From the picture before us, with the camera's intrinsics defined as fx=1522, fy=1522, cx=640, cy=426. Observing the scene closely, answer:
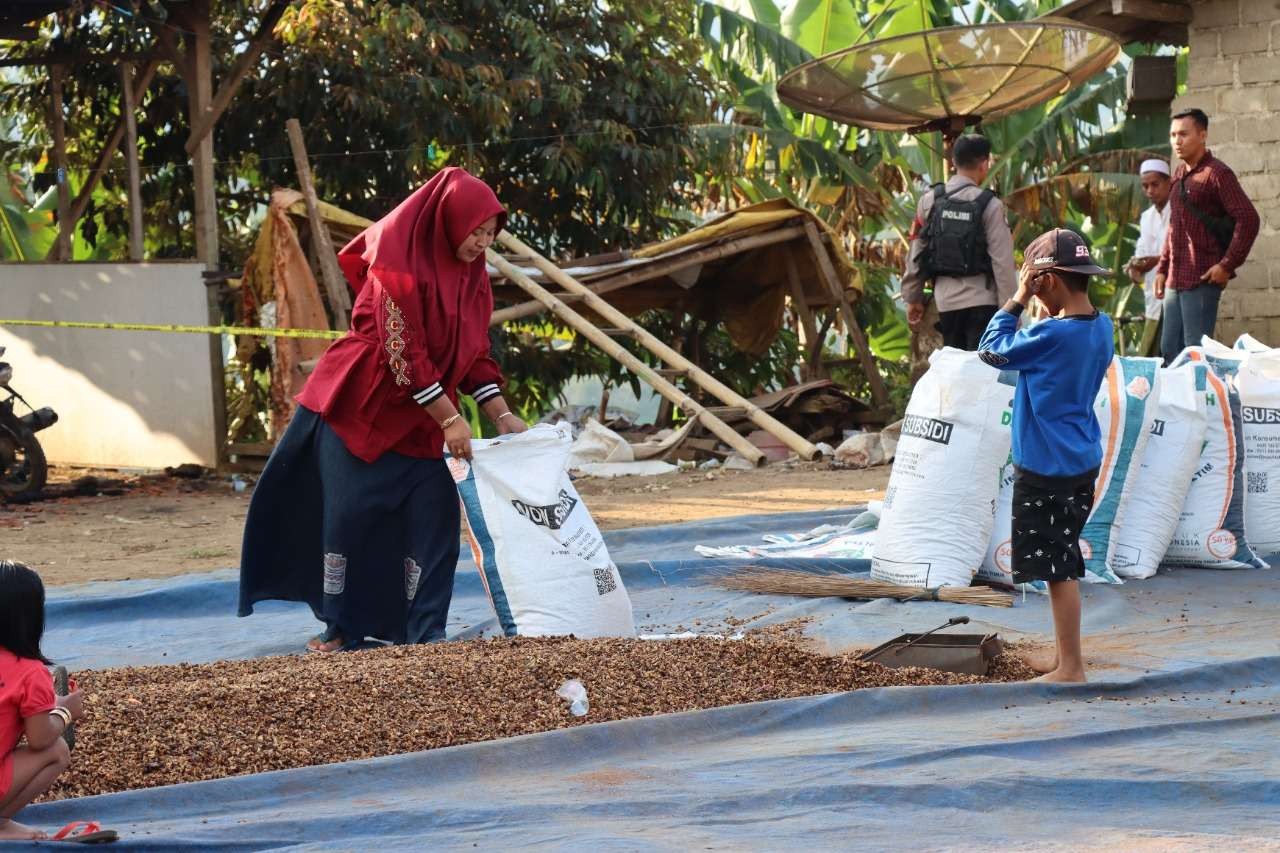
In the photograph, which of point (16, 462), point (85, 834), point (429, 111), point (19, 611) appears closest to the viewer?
point (85, 834)

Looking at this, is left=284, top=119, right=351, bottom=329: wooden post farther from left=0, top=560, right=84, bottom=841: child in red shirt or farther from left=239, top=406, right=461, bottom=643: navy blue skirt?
left=0, top=560, right=84, bottom=841: child in red shirt

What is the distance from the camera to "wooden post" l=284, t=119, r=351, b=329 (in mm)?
9469

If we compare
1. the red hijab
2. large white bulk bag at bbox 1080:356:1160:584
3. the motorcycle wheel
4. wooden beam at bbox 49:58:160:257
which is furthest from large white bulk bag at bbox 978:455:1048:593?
wooden beam at bbox 49:58:160:257

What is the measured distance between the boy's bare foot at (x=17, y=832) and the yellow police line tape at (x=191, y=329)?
613 centimetres

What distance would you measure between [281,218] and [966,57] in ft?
14.0

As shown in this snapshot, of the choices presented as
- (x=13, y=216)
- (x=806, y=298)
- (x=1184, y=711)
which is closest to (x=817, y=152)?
(x=806, y=298)

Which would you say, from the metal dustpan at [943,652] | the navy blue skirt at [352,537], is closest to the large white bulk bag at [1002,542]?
the metal dustpan at [943,652]

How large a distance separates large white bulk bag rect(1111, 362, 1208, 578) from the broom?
2.19ft

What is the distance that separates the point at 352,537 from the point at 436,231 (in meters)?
0.89

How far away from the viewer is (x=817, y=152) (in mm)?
14023

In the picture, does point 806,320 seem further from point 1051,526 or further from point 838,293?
point 1051,526

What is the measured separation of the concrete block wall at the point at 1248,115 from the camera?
8.07 m

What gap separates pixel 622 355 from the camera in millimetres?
9719

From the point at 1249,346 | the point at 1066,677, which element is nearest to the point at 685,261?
the point at 1249,346
